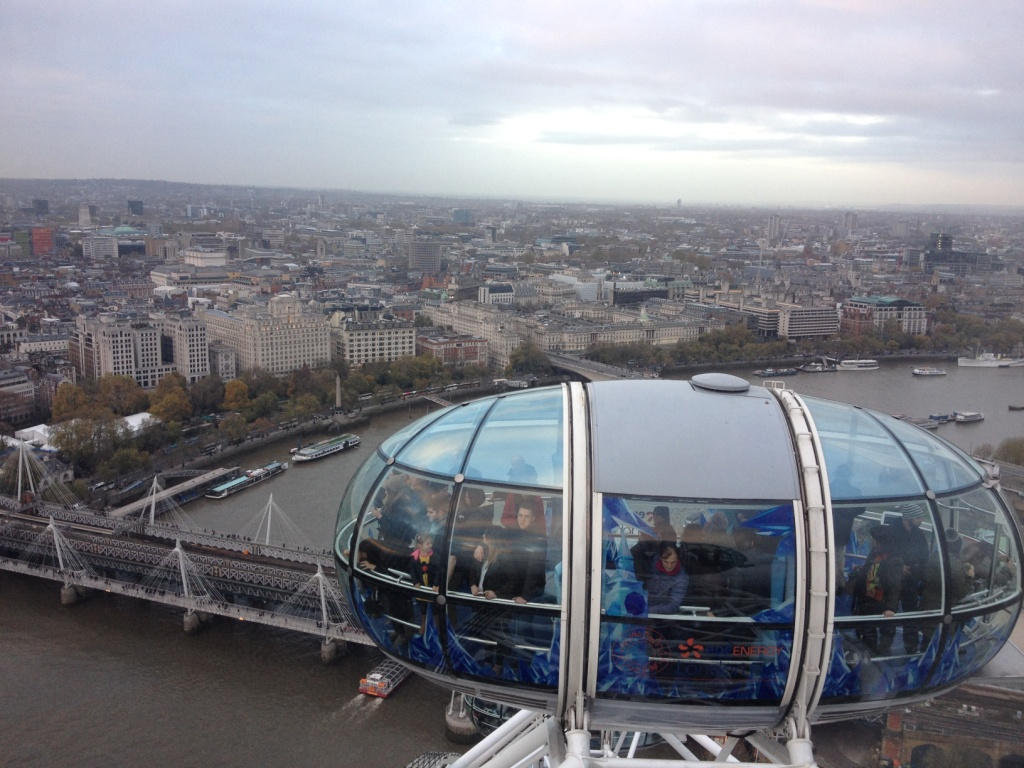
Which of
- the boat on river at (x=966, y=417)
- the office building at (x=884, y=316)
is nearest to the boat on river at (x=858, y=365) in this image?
the office building at (x=884, y=316)

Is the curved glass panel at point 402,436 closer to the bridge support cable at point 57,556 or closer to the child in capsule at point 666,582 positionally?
the child in capsule at point 666,582

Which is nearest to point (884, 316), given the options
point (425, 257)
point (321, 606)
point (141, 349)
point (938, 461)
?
point (141, 349)

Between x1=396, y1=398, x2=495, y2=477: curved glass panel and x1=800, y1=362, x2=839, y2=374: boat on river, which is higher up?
x1=396, y1=398, x2=495, y2=477: curved glass panel

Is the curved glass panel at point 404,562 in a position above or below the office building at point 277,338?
above

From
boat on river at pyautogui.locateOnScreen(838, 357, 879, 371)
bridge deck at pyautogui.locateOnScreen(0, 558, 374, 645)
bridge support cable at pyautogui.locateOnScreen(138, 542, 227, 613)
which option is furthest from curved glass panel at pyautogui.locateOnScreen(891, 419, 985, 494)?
boat on river at pyautogui.locateOnScreen(838, 357, 879, 371)

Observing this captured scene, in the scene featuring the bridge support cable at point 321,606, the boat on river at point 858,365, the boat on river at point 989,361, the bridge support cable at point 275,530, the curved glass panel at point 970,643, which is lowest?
the boat on river at point 858,365

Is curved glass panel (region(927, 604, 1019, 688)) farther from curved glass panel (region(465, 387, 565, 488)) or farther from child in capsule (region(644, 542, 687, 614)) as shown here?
curved glass panel (region(465, 387, 565, 488))

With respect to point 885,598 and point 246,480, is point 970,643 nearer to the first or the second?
point 885,598
